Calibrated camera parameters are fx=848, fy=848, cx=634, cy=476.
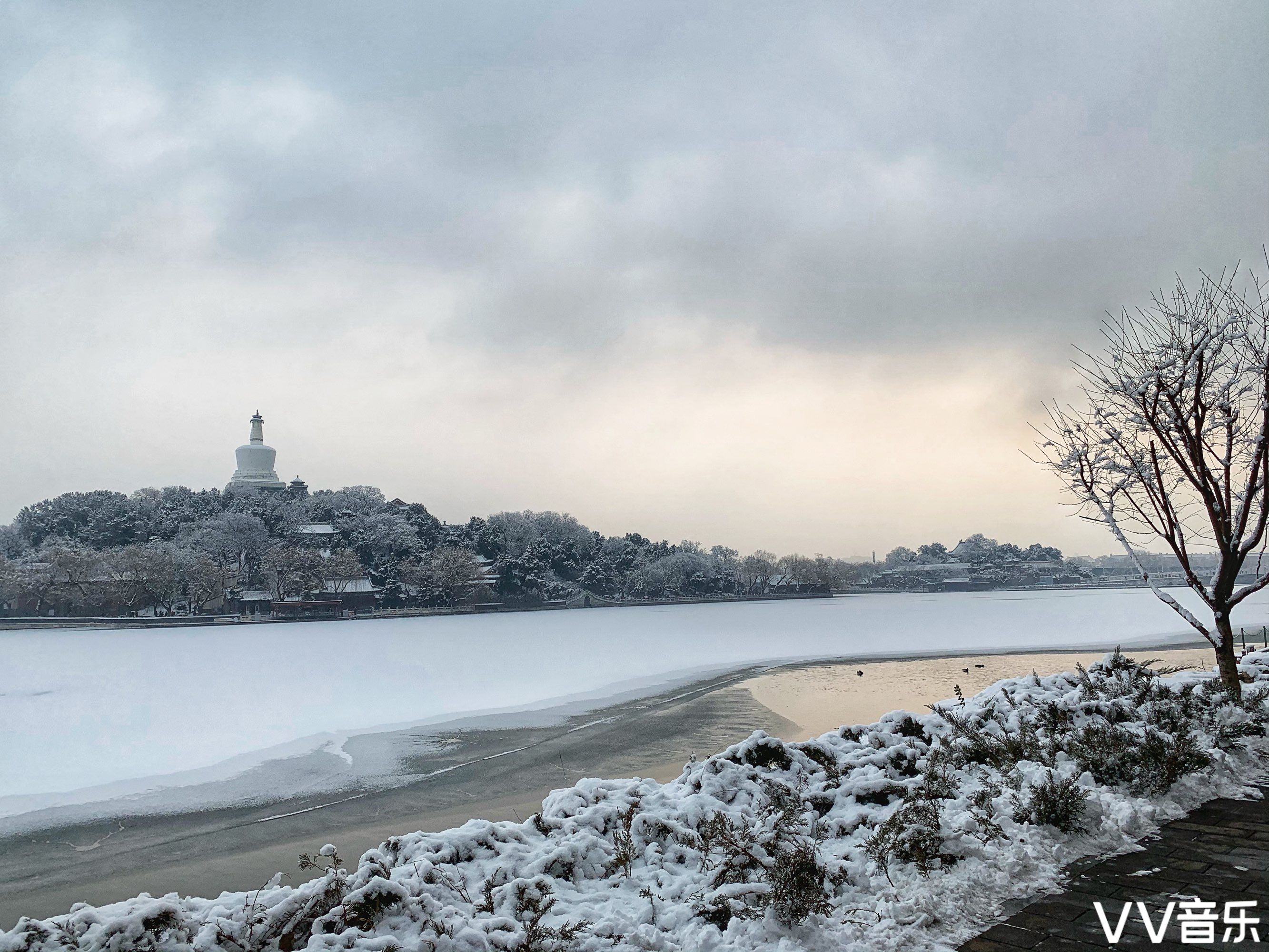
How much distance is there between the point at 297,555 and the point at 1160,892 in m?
70.4

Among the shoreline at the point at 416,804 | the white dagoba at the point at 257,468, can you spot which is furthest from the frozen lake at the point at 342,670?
the white dagoba at the point at 257,468

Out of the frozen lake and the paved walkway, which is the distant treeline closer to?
the frozen lake

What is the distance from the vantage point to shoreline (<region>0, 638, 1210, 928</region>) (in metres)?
6.04

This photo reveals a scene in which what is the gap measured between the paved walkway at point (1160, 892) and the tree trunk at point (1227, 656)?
3.42m

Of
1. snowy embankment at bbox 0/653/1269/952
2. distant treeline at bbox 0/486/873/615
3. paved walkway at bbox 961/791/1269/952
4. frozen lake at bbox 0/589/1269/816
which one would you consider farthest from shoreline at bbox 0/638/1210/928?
distant treeline at bbox 0/486/873/615

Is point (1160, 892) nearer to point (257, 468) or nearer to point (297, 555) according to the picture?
point (297, 555)

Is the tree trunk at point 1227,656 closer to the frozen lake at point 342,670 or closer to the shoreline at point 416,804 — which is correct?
the shoreline at point 416,804

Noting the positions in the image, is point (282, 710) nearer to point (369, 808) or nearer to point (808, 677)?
point (369, 808)

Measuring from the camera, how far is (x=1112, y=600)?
221 ft

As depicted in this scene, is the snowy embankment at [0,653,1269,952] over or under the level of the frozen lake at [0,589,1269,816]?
over

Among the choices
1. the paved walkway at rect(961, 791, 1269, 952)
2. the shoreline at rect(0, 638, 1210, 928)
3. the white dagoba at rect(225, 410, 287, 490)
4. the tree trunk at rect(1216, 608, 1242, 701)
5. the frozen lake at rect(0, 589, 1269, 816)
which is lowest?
the frozen lake at rect(0, 589, 1269, 816)

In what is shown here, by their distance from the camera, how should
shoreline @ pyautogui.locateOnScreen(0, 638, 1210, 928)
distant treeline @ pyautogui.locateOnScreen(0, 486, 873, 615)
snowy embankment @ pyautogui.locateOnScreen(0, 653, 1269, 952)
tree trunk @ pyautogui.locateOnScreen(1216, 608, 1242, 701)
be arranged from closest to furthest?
snowy embankment @ pyautogui.locateOnScreen(0, 653, 1269, 952), shoreline @ pyautogui.locateOnScreen(0, 638, 1210, 928), tree trunk @ pyautogui.locateOnScreen(1216, 608, 1242, 701), distant treeline @ pyautogui.locateOnScreen(0, 486, 873, 615)

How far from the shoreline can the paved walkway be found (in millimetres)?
Answer: 4722

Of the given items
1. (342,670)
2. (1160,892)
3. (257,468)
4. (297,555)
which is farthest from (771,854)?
(257,468)
